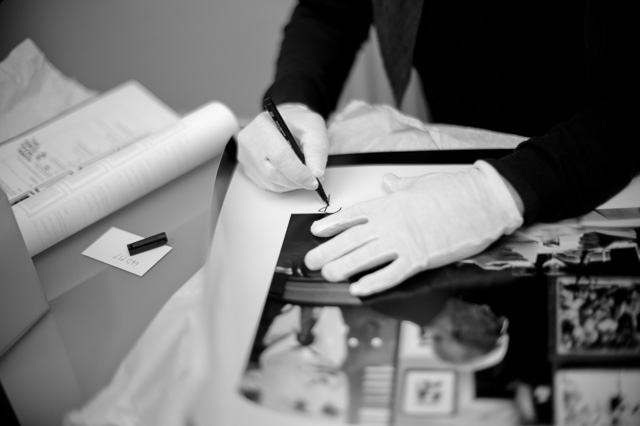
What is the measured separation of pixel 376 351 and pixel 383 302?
7 cm

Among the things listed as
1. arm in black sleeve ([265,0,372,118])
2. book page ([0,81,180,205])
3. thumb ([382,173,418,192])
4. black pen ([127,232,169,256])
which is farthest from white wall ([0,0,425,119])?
black pen ([127,232,169,256])

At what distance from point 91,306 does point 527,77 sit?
2.26 feet

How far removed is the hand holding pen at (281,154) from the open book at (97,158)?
0.35 ft

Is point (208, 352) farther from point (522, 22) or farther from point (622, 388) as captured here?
point (522, 22)

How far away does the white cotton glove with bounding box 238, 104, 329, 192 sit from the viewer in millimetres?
770

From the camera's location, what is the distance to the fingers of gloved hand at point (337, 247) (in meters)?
0.68

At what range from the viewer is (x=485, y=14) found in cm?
91

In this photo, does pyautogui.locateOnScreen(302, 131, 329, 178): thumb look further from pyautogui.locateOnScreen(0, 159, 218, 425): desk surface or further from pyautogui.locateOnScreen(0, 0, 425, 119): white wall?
pyautogui.locateOnScreen(0, 0, 425, 119): white wall

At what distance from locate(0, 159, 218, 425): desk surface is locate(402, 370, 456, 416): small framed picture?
303mm

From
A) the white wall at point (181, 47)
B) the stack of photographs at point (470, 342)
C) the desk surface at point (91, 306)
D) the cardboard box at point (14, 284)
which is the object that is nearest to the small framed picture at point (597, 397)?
the stack of photographs at point (470, 342)

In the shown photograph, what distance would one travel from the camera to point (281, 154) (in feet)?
2.53

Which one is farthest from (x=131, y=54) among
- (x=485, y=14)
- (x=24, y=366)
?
(x=24, y=366)

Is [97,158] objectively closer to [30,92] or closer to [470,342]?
[30,92]

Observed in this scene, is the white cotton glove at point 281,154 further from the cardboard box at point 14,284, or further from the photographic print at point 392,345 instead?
the cardboard box at point 14,284
